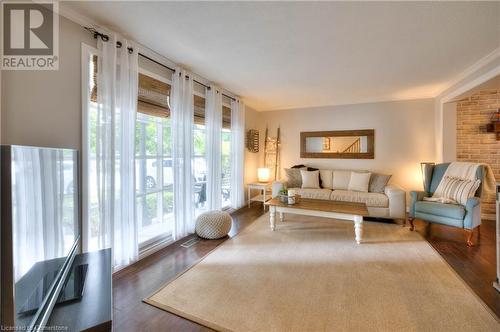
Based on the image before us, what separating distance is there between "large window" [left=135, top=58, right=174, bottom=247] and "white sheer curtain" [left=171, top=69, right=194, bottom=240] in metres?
0.11

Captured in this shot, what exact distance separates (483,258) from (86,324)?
3657mm

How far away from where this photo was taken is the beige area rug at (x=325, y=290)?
5.00 feet

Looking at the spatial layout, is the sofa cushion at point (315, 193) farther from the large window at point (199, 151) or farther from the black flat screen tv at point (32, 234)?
the black flat screen tv at point (32, 234)

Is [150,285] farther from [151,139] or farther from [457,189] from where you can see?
[457,189]

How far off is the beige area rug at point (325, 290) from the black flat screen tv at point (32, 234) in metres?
0.87

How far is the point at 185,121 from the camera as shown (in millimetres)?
2922

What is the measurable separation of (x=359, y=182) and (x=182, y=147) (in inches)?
A: 130

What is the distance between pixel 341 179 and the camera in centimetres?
443

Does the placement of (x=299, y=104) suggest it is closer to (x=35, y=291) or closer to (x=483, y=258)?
(x=483, y=258)

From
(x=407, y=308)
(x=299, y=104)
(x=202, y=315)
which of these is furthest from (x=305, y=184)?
(x=202, y=315)

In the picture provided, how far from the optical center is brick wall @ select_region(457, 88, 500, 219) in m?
3.82

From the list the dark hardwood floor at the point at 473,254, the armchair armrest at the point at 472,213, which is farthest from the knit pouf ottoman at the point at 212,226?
the armchair armrest at the point at 472,213

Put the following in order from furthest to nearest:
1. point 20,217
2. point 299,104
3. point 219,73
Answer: point 299,104 → point 219,73 → point 20,217

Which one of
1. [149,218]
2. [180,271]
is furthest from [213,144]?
[180,271]
